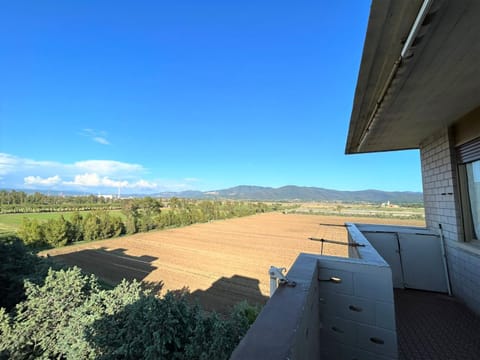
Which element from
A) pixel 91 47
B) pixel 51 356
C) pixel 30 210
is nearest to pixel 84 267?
pixel 51 356

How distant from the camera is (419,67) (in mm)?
1447

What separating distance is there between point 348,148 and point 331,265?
3.30 meters

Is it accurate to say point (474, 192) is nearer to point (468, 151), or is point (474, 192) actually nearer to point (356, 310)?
point (468, 151)

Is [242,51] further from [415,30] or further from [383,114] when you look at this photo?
[415,30]

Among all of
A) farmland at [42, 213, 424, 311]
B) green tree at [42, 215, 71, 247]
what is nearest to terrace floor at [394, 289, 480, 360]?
farmland at [42, 213, 424, 311]

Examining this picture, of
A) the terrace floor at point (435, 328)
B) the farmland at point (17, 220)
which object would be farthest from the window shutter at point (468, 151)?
the farmland at point (17, 220)

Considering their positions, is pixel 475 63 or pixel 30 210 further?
pixel 30 210

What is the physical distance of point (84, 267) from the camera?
345 inches

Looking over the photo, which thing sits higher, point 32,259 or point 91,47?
point 91,47

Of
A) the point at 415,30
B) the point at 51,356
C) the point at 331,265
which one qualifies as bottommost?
the point at 51,356

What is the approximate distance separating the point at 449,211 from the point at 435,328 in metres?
1.69

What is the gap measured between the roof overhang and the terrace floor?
234cm

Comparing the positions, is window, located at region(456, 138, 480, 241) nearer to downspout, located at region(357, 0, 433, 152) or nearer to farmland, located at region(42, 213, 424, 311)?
downspout, located at region(357, 0, 433, 152)

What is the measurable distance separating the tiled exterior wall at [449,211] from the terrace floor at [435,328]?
0.23 metres
